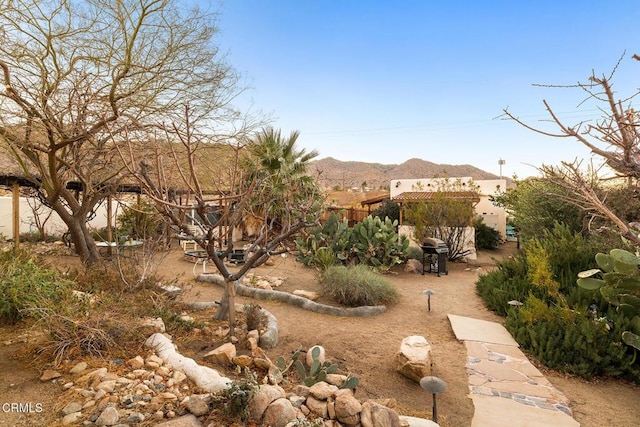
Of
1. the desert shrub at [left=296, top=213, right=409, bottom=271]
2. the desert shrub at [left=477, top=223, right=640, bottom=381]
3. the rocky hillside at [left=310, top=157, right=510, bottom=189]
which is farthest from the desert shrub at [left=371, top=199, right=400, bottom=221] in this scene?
the rocky hillside at [left=310, top=157, right=510, bottom=189]

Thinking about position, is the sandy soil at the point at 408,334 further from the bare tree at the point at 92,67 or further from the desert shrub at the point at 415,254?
the bare tree at the point at 92,67

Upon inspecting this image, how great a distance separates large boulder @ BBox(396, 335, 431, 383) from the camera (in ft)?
12.2

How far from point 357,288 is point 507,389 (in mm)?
3100

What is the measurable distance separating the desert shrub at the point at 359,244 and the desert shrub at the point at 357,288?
186cm

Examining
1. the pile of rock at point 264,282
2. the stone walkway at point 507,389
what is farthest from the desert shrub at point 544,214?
the pile of rock at point 264,282

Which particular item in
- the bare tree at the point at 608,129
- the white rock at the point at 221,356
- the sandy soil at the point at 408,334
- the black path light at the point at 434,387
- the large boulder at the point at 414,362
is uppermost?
the bare tree at the point at 608,129

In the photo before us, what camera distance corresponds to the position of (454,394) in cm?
352

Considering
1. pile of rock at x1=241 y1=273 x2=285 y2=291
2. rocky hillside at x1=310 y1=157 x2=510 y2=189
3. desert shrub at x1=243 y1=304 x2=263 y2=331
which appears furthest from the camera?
rocky hillside at x1=310 y1=157 x2=510 y2=189

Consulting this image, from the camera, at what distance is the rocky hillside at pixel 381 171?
3966 centimetres

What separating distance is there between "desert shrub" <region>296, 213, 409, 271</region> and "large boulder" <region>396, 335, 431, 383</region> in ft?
15.6

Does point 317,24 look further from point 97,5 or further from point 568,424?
point 568,424

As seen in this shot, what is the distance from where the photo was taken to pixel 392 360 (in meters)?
4.26

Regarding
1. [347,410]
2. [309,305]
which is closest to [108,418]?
[347,410]

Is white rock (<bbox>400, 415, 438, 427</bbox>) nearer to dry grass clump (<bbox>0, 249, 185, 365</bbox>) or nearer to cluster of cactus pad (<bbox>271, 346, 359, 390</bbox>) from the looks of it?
cluster of cactus pad (<bbox>271, 346, 359, 390</bbox>)
